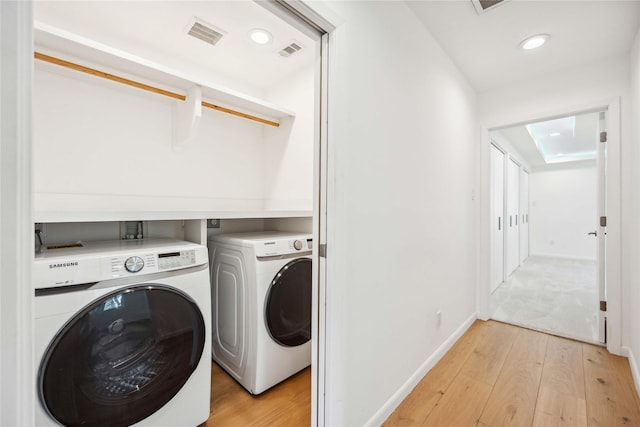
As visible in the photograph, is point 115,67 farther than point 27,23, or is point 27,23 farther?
point 115,67

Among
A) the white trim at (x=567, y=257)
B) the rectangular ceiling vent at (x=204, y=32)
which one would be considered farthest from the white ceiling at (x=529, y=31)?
the white trim at (x=567, y=257)

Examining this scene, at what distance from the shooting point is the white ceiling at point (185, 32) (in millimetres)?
1586

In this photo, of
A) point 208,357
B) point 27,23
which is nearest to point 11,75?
point 27,23

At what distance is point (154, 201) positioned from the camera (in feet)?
6.47

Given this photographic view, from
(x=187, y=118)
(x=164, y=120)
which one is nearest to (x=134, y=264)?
(x=187, y=118)

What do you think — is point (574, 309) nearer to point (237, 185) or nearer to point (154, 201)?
point (237, 185)

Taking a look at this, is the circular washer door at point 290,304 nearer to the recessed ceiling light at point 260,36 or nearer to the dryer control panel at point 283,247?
the dryer control panel at point 283,247

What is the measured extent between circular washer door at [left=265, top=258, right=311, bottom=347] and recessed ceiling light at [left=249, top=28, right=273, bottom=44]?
1.52 metres

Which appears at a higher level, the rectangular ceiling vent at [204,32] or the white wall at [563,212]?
the rectangular ceiling vent at [204,32]

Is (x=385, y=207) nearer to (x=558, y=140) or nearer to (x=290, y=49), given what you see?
(x=290, y=49)

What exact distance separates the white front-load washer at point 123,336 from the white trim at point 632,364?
2.53m

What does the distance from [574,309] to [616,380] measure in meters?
1.57

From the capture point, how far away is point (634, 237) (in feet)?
6.14

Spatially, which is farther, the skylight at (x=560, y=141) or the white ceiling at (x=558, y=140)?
the skylight at (x=560, y=141)
